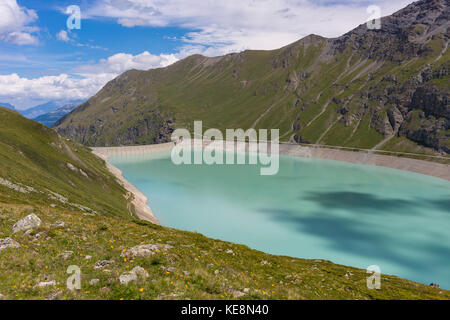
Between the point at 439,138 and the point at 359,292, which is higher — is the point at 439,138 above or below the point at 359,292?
above

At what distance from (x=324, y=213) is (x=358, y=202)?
20.6 meters

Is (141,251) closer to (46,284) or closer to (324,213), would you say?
(46,284)

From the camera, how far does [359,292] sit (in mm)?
21734

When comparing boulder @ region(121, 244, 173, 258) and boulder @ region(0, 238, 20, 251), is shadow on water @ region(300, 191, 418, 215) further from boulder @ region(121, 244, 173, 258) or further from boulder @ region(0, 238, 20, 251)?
boulder @ region(0, 238, 20, 251)

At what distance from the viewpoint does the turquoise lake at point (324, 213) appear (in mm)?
59931

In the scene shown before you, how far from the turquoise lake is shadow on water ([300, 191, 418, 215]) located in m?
0.31

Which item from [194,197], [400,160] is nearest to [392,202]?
[194,197]

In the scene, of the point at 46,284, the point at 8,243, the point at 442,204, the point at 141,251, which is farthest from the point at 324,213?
the point at 46,284

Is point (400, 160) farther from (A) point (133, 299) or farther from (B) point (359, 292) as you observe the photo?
(A) point (133, 299)

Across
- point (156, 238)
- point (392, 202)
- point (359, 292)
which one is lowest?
point (392, 202)

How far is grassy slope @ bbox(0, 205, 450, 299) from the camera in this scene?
13125mm

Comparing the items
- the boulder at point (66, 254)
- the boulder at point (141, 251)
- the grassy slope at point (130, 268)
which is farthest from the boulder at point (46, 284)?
the boulder at point (141, 251)
